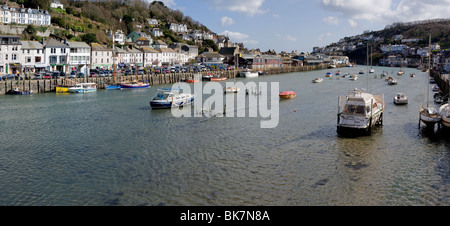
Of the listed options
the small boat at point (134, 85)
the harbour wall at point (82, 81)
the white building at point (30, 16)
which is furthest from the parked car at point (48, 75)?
the white building at point (30, 16)

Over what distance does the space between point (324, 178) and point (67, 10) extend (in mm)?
111874

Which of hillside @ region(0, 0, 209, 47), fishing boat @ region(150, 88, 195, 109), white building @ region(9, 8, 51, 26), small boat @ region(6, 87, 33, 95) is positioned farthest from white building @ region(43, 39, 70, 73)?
fishing boat @ region(150, 88, 195, 109)

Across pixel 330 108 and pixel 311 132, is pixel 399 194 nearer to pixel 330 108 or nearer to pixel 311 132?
pixel 311 132

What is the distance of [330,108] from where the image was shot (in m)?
38.8

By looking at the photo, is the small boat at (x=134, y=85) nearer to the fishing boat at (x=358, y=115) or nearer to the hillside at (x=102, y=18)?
the hillside at (x=102, y=18)

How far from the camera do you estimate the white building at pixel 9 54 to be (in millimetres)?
59219

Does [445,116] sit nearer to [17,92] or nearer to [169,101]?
[169,101]

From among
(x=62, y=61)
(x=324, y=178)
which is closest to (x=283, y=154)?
(x=324, y=178)

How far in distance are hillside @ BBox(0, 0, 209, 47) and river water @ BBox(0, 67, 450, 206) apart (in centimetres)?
6445

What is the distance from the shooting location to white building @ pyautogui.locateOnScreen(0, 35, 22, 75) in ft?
194

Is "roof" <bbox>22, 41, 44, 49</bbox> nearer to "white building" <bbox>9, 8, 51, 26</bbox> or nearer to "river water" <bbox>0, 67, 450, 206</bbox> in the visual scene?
"white building" <bbox>9, 8, 51, 26</bbox>

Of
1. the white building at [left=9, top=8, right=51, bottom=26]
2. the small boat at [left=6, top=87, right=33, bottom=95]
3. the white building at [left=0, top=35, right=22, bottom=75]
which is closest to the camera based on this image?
the small boat at [left=6, top=87, right=33, bottom=95]

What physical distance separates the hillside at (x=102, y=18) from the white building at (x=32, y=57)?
1642 centimetres
